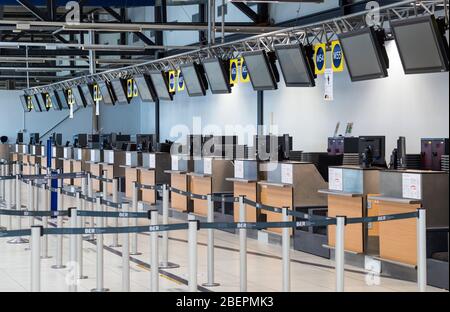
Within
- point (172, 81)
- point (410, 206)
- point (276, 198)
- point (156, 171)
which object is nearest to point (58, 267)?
point (276, 198)

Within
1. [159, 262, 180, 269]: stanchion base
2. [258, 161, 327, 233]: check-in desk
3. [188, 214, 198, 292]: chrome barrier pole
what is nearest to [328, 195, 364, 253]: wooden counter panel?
[258, 161, 327, 233]: check-in desk

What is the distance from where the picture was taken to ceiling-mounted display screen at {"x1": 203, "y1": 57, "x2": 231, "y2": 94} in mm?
14305

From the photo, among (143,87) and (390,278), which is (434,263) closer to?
(390,278)

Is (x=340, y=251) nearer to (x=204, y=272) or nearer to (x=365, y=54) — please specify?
(x=204, y=272)

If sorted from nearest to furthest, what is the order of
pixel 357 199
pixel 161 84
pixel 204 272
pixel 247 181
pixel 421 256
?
pixel 421 256, pixel 204 272, pixel 357 199, pixel 247 181, pixel 161 84

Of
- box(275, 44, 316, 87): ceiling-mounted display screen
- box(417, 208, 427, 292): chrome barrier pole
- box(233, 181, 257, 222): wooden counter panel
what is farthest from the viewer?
box(233, 181, 257, 222): wooden counter panel

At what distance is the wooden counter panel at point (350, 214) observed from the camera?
993 centimetres

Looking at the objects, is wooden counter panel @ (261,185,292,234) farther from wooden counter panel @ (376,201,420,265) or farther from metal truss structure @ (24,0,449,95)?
wooden counter panel @ (376,201,420,265)

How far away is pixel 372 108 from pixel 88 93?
11.7 meters

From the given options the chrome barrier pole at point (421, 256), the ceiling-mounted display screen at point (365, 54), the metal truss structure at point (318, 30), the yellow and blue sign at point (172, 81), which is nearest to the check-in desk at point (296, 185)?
the ceiling-mounted display screen at point (365, 54)

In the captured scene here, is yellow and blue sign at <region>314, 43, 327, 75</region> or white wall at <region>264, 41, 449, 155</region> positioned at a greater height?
yellow and blue sign at <region>314, 43, 327, 75</region>

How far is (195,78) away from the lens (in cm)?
1561

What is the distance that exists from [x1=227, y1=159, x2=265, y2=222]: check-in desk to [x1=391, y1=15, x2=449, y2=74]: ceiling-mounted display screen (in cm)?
366

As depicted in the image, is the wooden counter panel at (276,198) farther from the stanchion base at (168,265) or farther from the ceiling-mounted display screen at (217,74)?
the ceiling-mounted display screen at (217,74)
